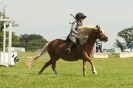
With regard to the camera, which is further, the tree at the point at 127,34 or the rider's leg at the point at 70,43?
the tree at the point at 127,34

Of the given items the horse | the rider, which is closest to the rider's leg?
the rider

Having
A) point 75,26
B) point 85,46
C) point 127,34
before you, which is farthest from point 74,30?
point 127,34

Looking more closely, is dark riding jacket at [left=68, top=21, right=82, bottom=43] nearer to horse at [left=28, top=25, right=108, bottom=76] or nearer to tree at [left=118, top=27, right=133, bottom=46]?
horse at [left=28, top=25, right=108, bottom=76]

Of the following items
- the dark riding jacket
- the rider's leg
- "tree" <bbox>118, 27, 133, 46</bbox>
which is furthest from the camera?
"tree" <bbox>118, 27, 133, 46</bbox>

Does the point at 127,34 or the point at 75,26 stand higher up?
the point at 75,26

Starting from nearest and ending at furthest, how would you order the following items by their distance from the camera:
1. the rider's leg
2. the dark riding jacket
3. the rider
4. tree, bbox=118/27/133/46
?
the rider
the dark riding jacket
the rider's leg
tree, bbox=118/27/133/46

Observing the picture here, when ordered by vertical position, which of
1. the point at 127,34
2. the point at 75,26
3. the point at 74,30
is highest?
the point at 75,26

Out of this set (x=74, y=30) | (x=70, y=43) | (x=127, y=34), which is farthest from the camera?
Result: (x=127, y=34)

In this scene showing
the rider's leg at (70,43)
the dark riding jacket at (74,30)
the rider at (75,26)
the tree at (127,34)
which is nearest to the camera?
the rider at (75,26)

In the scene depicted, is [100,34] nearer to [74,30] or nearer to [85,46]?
[85,46]

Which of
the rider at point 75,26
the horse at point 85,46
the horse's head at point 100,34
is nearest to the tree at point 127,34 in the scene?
the horse at point 85,46

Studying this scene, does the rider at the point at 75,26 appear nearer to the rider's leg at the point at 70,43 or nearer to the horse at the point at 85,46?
the rider's leg at the point at 70,43

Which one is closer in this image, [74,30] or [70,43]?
[74,30]

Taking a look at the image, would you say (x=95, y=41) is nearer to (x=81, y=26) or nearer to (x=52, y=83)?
(x=81, y=26)
